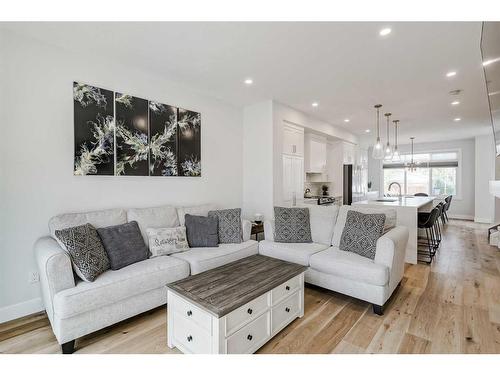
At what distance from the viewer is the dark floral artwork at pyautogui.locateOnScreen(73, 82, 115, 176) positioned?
2.57 m

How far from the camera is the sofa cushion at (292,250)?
111 inches

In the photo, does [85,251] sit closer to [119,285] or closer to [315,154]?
[119,285]

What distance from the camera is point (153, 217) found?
290cm

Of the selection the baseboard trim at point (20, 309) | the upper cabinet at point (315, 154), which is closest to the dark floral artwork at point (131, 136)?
the baseboard trim at point (20, 309)

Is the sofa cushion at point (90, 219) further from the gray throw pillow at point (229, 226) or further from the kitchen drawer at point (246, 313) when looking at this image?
the kitchen drawer at point (246, 313)

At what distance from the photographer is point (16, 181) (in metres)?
2.23

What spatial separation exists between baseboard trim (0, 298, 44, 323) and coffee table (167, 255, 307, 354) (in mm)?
1494

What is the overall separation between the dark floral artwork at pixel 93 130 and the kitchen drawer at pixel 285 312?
2.31 metres

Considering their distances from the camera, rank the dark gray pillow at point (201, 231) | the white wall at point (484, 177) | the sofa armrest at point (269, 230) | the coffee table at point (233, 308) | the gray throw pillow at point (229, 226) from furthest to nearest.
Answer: the white wall at point (484, 177), the sofa armrest at point (269, 230), the gray throw pillow at point (229, 226), the dark gray pillow at point (201, 231), the coffee table at point (233, 308)

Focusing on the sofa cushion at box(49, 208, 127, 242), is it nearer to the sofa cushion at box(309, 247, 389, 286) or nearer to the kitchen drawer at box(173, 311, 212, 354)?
the kitchen drawer at box(173, 311, 212, 354)

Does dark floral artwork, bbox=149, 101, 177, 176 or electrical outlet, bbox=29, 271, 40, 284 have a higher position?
dark floral artwork, bbox=149, 101, 177, 176

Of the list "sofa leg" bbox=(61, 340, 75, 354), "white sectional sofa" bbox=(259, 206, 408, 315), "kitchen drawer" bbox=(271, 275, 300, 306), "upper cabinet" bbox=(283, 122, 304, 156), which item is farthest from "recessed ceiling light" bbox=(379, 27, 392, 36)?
"sofa leg" bbox=(61, 340, 75, 354)

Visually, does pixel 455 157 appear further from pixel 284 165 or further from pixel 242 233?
pixel 242 233
